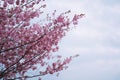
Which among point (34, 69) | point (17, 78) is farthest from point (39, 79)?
point (17, 78)

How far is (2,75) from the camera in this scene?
24.7m

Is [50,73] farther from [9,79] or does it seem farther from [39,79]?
[9,79]

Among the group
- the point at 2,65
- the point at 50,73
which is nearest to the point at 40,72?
the point at 50,73

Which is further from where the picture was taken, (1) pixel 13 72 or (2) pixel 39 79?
(2) pixel 39 79

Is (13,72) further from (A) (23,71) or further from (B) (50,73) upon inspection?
(B) (50,73)

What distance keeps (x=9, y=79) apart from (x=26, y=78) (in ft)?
3.49

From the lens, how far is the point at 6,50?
24.5 m

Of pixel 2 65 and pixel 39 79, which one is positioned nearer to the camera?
pixel 2 65

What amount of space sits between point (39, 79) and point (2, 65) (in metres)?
2.96

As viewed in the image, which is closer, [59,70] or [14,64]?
[14,64]

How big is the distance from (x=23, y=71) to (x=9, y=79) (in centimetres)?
119

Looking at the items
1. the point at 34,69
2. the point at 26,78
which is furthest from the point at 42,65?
the point at 26,78

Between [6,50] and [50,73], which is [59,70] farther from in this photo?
[6,50]

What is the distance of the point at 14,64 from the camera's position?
25.2 meters
